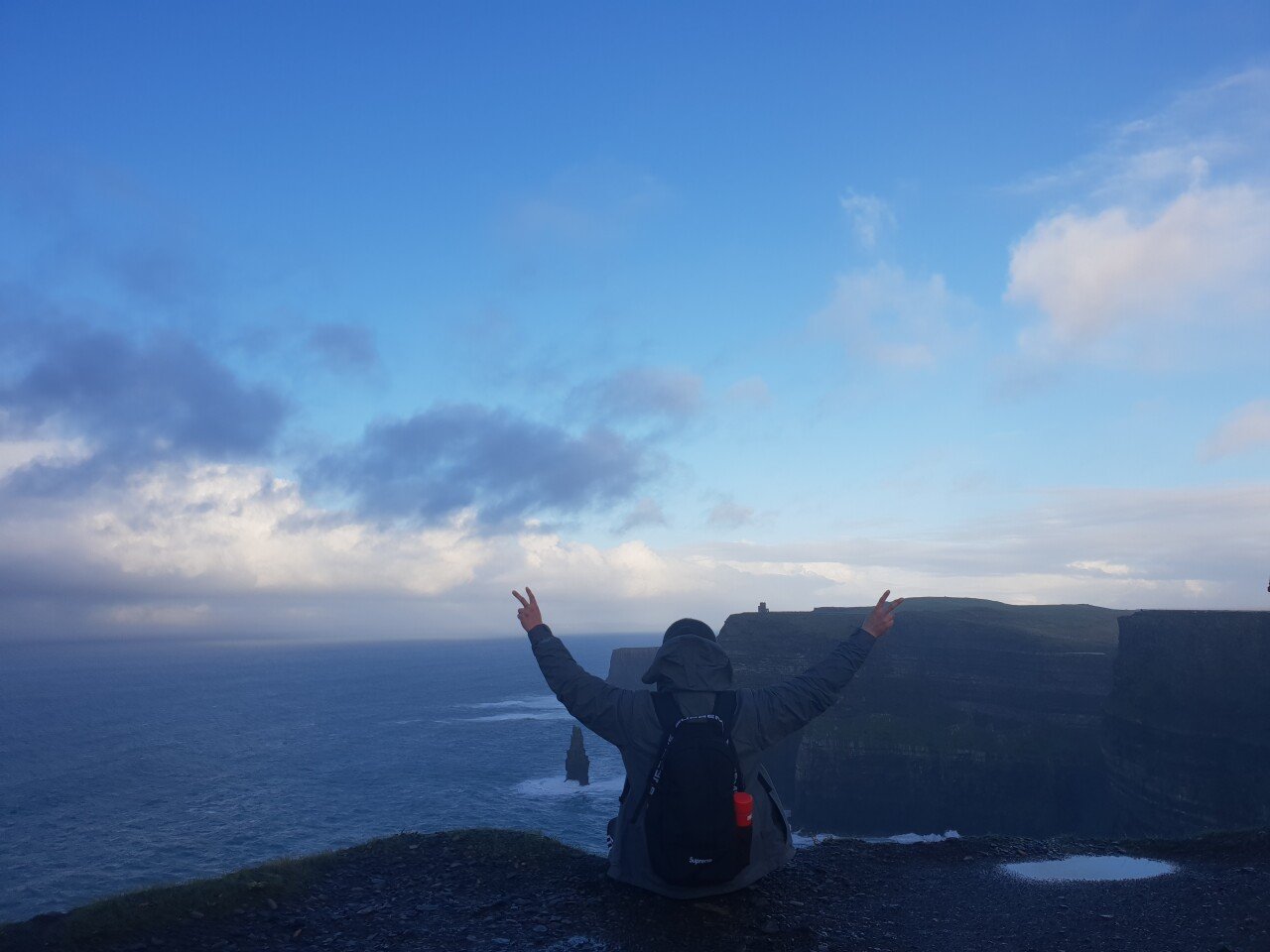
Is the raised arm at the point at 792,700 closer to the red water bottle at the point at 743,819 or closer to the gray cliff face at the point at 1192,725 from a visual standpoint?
the red water bottle at the point at 743,819

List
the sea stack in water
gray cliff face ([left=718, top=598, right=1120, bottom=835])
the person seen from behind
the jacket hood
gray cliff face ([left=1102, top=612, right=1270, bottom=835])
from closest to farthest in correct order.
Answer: the person seen from behind < the jacket hood < gray cliff face ([left=1102, top=612, right=1270, bottom=835]) < gray cliff face ([left=718, top=598, right=1120, bottom=835]) < the sea stack in water

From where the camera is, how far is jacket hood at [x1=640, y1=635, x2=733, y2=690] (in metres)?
8.84

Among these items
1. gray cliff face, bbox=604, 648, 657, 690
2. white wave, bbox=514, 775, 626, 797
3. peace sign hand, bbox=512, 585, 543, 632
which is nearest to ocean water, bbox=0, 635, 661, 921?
white wave, bbox=514, 775, 626, 797

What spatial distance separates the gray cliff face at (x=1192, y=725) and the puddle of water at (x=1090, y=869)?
33.3 meters

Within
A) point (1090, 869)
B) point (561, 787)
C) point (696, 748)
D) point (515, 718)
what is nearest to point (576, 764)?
point (561, 787)

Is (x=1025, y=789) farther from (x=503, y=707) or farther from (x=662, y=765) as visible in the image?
(x=503, y=707)

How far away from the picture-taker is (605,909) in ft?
31.6

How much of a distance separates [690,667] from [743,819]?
174 centimetres

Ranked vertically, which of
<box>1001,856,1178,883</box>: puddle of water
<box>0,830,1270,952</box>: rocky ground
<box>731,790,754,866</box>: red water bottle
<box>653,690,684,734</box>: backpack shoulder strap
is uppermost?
<box>653,690,684,734</box>: backpack shoulder strap

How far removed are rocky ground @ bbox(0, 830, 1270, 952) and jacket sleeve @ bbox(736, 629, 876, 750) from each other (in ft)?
7.96

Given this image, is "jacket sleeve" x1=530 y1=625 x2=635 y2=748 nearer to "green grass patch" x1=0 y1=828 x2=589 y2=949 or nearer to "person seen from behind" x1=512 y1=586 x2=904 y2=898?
"person seen from behind" x1=512 y1=586 x2=904 y2=898

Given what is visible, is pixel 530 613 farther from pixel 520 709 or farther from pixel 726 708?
pixel 520 709

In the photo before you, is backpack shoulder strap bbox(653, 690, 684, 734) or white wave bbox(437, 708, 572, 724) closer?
backpack shoulder strap bbox(653, 690, 684, 734)

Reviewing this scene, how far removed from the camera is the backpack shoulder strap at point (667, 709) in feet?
27.7
